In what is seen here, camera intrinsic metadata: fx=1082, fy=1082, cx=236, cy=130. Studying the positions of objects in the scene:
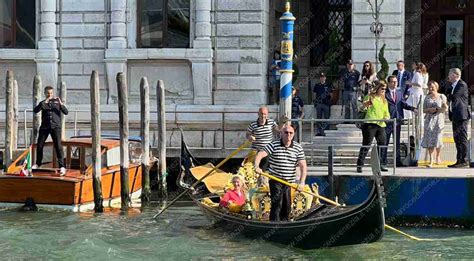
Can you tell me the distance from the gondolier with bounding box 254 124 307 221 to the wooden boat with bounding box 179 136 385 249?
34cm

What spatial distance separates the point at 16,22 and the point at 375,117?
8391 millimetres

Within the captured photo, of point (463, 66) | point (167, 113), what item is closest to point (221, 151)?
point (167, 113)

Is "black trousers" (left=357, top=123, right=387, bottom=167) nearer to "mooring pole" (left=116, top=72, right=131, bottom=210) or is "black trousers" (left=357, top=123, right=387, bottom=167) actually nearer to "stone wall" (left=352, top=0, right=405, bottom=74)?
"mooring pole" (left=116, top=72, right=131, bottom=210)

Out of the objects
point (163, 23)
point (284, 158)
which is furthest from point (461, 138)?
point (163, 23)

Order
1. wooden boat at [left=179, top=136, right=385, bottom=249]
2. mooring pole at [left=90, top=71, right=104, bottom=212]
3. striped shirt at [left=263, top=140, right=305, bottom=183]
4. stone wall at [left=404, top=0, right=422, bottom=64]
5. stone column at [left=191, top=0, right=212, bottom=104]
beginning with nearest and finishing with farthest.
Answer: wooden boat at [left=179, top=136, right=385, bottom=249] < striped shirt at [left=263, top=140, right=305, bottom=183] < mooring pole at [left=90, top=71, right=104, bottom=212] < stone column at [left=191, top=0, right=212, bottom=104] < stone wall at [left=404, top=0, right=422, bottom=64]

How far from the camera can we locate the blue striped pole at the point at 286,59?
15.6 meters

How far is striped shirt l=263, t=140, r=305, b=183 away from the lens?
12.3 metres

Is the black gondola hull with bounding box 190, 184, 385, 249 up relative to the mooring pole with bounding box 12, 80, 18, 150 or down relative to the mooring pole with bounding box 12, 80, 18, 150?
down

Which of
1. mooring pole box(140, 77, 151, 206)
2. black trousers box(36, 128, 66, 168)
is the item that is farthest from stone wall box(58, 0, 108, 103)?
black trousers box(36, 128, 66, 168)

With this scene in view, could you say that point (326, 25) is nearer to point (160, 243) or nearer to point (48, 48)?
point (48, 48)

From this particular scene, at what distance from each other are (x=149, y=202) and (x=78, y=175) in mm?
1418

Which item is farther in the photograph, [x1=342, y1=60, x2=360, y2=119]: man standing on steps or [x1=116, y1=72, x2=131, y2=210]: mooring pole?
[x1=342, y1=60, x2=360, y2=119]: man standing on steps

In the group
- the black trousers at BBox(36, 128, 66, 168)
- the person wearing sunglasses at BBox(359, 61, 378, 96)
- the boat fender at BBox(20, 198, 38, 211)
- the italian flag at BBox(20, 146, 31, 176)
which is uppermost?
the person wearing sunglasses at BBox(359, 61, 378, 96)

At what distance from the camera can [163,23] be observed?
19891mm
